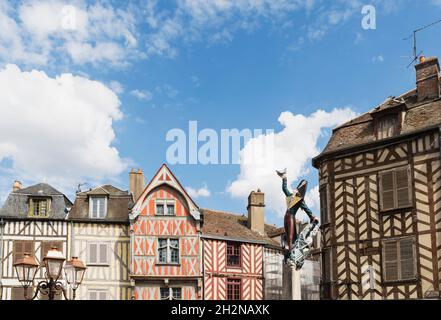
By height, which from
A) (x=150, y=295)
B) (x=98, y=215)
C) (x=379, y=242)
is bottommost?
(x=150, y=295)

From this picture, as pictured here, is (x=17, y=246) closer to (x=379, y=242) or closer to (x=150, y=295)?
(x=150, y=295)

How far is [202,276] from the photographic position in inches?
1112

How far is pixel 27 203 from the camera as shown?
94.3ft

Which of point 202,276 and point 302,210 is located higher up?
point 302,210

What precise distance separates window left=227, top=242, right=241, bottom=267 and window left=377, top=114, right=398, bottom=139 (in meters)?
11.6

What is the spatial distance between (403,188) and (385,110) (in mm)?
2956

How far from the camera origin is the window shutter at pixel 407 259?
19141 millimetres

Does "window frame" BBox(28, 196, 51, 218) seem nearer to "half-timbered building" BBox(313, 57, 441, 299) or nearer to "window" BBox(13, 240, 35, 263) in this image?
"window" BBox(13, 240, 35, 263)

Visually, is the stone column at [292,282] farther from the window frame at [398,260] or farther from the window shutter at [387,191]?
the window shutter at [387,191]

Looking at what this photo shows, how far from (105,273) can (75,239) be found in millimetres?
2155

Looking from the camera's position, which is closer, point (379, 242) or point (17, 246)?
point (379, 242)

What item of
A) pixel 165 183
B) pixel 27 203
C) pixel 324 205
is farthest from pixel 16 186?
pixel 324 205
